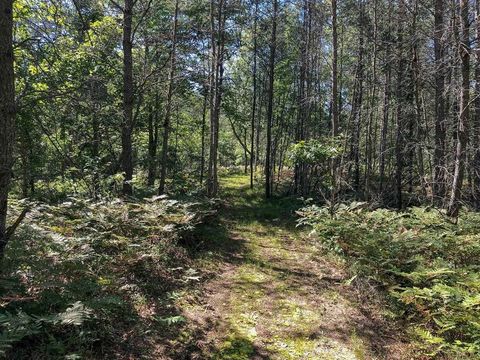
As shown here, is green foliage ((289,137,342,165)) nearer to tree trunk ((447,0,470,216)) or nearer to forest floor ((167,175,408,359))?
forest floor ((167,175,408,359))

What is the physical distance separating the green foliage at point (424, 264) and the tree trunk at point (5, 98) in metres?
5.05

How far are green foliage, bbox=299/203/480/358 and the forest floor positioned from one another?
16.1 inches

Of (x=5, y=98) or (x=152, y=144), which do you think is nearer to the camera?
(x=5, y=98)

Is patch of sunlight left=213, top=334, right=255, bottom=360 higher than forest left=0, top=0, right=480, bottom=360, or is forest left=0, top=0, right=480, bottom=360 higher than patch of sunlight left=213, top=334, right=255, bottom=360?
forest left=0, top=0, right=480, bottom=360

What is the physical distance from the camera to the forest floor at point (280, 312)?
4520 mm

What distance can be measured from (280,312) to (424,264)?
2502 millimetres

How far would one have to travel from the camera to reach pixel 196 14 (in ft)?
52.9

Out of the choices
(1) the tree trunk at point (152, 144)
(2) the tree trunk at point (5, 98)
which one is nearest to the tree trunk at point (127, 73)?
(2) the tree trunk at point (5, 98)

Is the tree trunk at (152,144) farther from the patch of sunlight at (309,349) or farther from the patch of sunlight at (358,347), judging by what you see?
the patch of sunlight at (358,347)

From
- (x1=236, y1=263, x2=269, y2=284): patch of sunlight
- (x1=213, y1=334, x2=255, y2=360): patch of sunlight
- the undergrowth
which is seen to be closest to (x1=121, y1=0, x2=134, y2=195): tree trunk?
the undergrowth

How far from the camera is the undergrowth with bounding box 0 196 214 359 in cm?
355

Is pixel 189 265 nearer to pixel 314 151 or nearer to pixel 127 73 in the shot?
pixel 314 151

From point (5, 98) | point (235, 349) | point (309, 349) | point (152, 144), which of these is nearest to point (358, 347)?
point (309, 349)

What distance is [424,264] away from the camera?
19.8 feet
